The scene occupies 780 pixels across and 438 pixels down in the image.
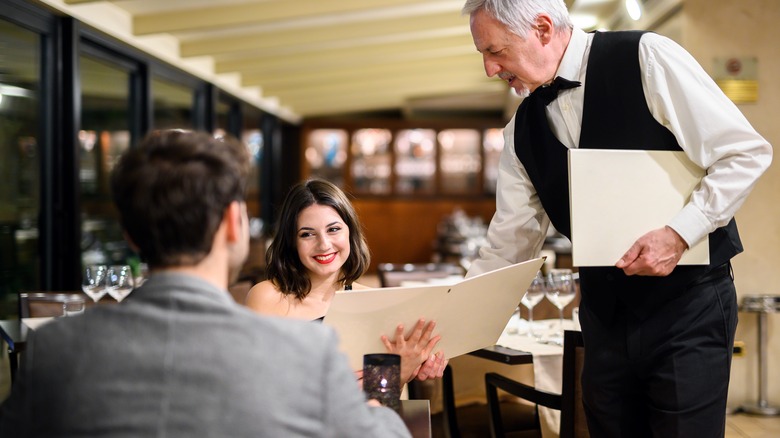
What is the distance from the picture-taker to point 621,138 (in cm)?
186

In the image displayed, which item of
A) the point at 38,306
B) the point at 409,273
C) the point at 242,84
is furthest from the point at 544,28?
the point at 242,84

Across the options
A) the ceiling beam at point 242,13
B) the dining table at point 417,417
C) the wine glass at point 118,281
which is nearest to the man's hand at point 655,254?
the dining table at point 417,417

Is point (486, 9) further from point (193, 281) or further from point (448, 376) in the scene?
point (448, 376)

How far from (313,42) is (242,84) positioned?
2.57m

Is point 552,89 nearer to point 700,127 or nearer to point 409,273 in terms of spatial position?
point 700,127

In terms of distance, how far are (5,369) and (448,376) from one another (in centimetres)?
305

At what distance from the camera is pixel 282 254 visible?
8.29 feet

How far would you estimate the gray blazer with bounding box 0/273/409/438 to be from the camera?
1042 mm

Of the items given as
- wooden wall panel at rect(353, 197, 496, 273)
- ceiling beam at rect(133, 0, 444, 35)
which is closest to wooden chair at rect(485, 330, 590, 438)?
ceiling beam at rect(133, 0, 444, 35)

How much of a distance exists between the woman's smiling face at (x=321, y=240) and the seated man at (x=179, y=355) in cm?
131

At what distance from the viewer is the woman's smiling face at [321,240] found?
2.49 metres

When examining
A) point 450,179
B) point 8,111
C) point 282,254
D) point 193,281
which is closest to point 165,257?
point 193,281

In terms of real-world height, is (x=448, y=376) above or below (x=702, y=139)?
below

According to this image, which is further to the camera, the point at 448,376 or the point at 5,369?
the point at 5,369
